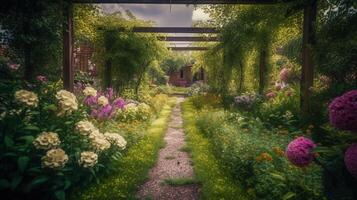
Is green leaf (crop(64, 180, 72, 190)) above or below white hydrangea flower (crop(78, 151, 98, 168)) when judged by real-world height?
below

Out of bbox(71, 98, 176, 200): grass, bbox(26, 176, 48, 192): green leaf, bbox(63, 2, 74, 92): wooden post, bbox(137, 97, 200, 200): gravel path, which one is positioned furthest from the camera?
bbox(63, 2, 74, 92): wooden post

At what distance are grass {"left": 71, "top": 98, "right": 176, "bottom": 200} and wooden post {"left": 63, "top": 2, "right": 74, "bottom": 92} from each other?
2.51m

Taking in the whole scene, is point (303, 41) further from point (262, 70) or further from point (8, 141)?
point (8, 141)

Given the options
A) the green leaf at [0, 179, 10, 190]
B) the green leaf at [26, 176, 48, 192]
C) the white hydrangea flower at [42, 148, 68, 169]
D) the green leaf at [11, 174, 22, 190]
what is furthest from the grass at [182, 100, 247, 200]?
the green leaf at [0, 179, 10, 190]

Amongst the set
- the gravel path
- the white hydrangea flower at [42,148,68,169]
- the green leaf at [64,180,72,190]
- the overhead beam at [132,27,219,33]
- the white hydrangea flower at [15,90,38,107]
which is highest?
the overhead beam at [132,27,219,33]

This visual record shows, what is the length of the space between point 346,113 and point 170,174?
367cm

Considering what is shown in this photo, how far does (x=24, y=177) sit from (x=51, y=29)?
464 cm

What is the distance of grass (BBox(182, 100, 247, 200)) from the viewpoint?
173 inches

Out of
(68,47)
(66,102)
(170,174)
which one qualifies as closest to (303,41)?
(170,174)

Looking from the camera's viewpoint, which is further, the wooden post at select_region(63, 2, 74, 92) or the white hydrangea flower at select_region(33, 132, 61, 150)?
the wooden post at select_region(63, 2, 74, 92)

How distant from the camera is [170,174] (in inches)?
217

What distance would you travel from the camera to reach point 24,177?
12.8 feet

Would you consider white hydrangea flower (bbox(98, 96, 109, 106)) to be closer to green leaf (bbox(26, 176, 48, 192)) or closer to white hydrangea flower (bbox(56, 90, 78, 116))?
white hydrangea flower (bbox(56, 90, 78, 116))

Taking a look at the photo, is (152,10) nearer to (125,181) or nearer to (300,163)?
(125,181)
